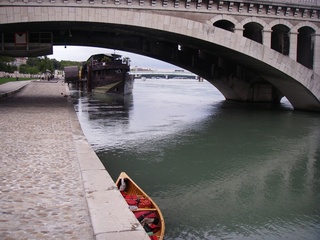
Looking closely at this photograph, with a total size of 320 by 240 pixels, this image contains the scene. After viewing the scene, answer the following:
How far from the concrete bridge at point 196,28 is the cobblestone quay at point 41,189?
11.7 metres

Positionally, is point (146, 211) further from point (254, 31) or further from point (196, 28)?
point (254, 31)

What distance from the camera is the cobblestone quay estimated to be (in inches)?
185

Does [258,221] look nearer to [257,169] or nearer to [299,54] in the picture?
[257,169]

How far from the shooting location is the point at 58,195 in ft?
19.5

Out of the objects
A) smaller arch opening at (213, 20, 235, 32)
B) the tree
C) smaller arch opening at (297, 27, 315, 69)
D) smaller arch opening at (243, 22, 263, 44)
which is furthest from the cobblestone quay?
the tree

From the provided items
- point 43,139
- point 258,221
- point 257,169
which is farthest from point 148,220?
point 257,169

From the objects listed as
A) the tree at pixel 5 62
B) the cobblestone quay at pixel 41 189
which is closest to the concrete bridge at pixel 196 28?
the cobblestone quay at pixel 41 189

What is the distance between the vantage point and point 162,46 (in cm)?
3353

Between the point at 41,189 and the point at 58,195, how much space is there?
446 millimetres

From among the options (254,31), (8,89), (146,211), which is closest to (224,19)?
(254,31)

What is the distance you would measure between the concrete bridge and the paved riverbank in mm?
12712

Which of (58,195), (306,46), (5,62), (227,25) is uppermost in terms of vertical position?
(227,25)

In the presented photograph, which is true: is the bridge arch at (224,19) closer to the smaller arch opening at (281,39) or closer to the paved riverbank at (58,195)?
the smaller arch opening at (281,39)

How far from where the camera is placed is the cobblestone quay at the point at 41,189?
4.71 m
